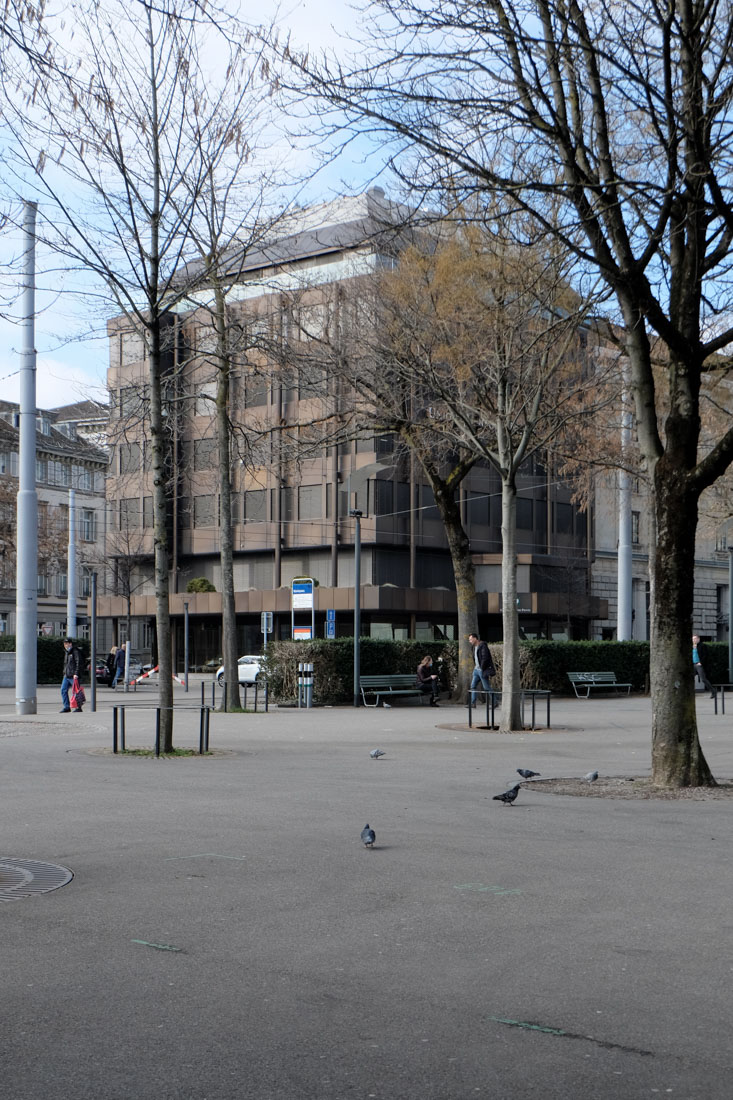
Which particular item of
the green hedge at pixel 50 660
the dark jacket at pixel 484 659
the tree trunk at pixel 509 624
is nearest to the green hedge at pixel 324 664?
the dark jacket at pixel 484 659

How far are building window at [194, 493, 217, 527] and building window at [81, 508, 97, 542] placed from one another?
104 ft

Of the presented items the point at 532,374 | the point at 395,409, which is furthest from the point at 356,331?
the point at 532,374

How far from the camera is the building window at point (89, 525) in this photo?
95000 mm

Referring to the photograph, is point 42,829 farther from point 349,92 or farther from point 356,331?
point 356,331

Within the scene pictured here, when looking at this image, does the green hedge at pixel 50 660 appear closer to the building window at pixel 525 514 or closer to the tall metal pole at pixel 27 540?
the tall metal pole at pixel 27 540

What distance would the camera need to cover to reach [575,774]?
15.2 m

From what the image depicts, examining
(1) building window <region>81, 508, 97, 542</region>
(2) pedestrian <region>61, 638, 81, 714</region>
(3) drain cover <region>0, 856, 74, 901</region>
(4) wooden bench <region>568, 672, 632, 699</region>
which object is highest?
(1) building window <region>81, 508, 97, 542</region>

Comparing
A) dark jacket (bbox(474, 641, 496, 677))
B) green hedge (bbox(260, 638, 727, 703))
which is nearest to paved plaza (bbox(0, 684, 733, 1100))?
dark jacket (bbox(474, 641, 496, 677))

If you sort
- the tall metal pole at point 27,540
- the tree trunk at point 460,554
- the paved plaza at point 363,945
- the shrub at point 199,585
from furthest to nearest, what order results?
the shrub at point 199,585, the tree trunk at point 460,554, the tall metal pole at point 27,540, the paved plaza at point 363,945

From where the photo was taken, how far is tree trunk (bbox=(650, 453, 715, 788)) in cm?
1319

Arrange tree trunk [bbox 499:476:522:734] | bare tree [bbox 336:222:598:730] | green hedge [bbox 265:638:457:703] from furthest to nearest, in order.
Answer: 1. green hedge [bbox 265:638:457:703]
2. tree trunk [bbox 499:476:522:734]
3. bare tree [bbox 336:222:598:730]

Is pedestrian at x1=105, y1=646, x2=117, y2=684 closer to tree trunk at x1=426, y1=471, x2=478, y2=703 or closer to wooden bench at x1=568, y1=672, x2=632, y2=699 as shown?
wooden bench at x1=568, y1=672, x2=632, y2=699

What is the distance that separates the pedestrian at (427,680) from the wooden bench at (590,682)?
5.36m

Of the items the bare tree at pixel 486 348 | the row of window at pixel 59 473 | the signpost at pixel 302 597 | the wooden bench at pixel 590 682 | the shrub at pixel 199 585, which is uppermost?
the row of window at pixel 59 473
